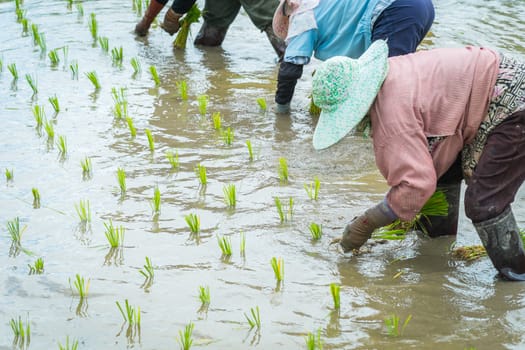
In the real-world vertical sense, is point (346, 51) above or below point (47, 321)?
above

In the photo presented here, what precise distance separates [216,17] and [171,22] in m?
0.38

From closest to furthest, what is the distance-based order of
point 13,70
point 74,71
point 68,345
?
point 68,345, point 13,70, point 74,71

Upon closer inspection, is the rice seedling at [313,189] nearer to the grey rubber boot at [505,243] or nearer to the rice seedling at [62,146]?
the grey rubber boot at [505,243]

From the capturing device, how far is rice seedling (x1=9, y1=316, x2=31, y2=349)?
292 centimetres

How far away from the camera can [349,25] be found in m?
4.73

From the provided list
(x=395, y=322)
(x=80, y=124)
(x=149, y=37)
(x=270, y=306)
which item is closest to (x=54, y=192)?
(x=80, y=124)

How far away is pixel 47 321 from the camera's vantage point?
3078 millimetres

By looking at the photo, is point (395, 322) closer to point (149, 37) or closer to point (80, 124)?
point (80, 124)

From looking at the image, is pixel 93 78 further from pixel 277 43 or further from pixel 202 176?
pixel 202 176

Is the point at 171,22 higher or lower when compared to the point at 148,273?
higher

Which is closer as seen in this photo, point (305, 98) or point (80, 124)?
point (80, 124)

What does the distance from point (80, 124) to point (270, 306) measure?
8.66ft

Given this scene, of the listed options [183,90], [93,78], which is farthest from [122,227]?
[93,78]

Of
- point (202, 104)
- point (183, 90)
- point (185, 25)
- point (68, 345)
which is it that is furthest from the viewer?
point (185, 25)
